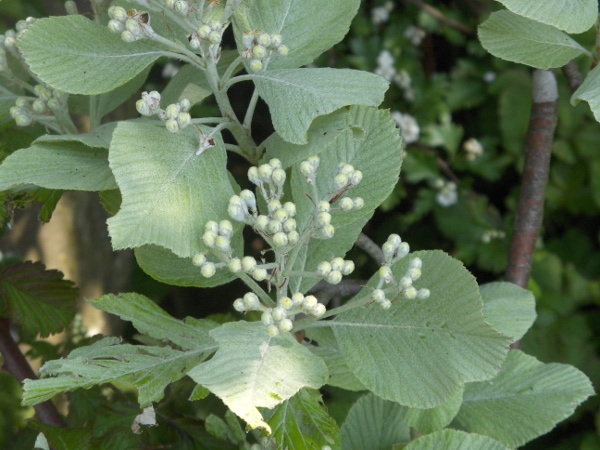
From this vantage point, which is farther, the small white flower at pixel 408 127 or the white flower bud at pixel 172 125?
the small white flower at pixel 408 127

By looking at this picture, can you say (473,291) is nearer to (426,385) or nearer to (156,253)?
(426,385)

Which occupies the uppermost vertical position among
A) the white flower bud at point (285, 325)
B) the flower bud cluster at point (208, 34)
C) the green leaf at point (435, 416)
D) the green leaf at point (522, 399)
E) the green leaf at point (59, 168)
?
the flower bud cluster at point (208, 34)

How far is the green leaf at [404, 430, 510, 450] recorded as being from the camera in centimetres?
63

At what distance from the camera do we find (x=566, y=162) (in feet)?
5.33

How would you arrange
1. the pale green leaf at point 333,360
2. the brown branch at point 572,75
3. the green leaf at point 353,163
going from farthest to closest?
1. the brown branch at point 572,75
2. the pale green leaf at point 333,360
3. the green leaf at point 353,163

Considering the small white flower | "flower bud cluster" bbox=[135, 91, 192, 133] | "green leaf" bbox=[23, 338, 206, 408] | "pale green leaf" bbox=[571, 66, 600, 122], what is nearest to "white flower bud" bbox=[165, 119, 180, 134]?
"flower bud cluster" bbox=[135, 91, 192, 133]

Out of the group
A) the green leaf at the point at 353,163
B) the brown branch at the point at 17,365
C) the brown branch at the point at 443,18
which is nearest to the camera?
the green leaf at the point at 353,163

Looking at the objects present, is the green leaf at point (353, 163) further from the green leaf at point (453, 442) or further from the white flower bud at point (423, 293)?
the green leaf at point (453, 442)

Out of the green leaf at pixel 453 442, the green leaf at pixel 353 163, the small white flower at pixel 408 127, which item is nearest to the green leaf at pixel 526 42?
the green leaf at pixel 353 163

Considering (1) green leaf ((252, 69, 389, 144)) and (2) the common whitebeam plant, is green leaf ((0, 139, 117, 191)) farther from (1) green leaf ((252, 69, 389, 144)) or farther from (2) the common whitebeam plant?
(1) green leaf ((252, 69, 389, 144))

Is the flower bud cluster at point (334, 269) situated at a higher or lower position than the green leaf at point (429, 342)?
higher

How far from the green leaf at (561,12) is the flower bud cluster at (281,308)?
326mm

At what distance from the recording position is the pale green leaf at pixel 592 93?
59 cm

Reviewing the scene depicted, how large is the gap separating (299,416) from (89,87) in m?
0.38
